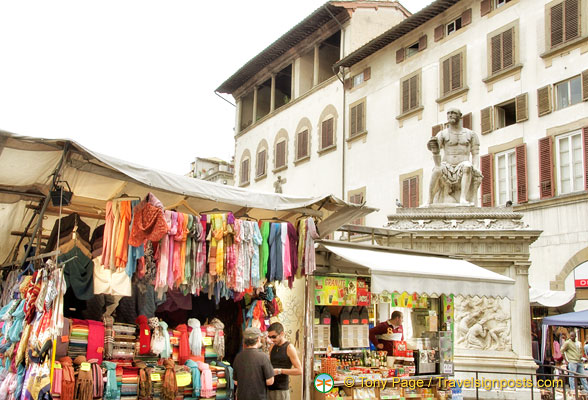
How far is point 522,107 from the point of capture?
1867 cm

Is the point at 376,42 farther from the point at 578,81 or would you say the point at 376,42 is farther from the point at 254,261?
the point at 254,261

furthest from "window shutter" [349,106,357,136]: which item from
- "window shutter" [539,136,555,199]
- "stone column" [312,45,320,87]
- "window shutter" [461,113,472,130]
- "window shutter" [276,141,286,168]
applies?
"window shutter" [539,136,555,199]

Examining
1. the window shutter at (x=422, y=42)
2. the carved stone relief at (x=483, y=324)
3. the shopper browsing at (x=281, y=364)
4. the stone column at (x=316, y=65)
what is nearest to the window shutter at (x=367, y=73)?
the window shutter at (x=422, y=42)

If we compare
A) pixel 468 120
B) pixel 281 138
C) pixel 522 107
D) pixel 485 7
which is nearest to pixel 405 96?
pixel 468 120

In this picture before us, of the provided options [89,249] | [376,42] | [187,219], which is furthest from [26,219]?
[376,42]

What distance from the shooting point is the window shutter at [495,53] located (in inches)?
775

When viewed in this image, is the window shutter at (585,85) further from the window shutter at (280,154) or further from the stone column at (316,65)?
the window shutter at (280,154)

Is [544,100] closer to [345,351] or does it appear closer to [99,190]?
[345,351]

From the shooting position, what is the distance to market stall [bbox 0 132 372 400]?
618cm

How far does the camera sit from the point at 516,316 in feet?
37.0

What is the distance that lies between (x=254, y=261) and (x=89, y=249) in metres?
1.98

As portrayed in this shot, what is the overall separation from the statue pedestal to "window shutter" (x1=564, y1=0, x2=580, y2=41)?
27.6 feet

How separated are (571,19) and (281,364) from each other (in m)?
15.5

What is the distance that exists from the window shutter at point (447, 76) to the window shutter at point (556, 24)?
13.2 feet
